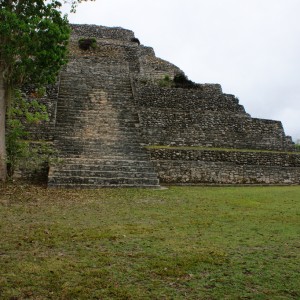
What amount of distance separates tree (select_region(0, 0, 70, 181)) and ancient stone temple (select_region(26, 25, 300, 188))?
3027 mm

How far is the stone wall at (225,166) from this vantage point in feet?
50.9

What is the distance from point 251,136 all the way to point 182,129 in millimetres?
3566

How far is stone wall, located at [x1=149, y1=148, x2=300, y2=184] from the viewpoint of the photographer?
15508mm

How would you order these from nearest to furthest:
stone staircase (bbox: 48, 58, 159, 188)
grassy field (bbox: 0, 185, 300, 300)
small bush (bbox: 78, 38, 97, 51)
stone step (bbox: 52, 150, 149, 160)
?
grassy field (bbox: 0, 185, 300, 300) < stone staircase (bbox: 48, 58, 159, 188) < stone step (bbox: 52, 150, 149, 160) < small bush (bbox: 78, 38, 97, 51)

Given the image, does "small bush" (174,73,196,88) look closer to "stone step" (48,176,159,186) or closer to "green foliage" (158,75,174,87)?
"green foliage" (158,75,174,87)

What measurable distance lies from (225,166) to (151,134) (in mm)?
3541

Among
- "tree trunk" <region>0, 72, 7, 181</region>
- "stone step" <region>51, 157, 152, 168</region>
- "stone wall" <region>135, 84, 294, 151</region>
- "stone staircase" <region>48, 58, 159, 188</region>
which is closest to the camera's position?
"tree trunk" <region>0, 72, 7, 181</region>

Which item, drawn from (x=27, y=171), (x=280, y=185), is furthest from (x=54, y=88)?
(x=280, y=185)

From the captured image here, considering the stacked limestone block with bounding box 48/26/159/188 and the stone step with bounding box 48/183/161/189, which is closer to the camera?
the stone step with bounding box 48/183/161/189

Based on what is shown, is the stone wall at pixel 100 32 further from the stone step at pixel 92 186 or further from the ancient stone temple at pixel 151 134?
the stone step at pixel 92 186

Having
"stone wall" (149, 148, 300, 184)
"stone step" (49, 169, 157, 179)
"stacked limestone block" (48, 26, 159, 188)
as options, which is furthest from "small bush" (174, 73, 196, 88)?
"stone step" (49, 169, 157, 179)

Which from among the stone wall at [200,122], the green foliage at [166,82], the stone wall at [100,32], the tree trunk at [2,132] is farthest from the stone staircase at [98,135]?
the stone wall at [100,32]

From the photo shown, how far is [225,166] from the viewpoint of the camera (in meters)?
16.3

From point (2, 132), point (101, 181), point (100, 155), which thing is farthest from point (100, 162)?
point (2, 132)
